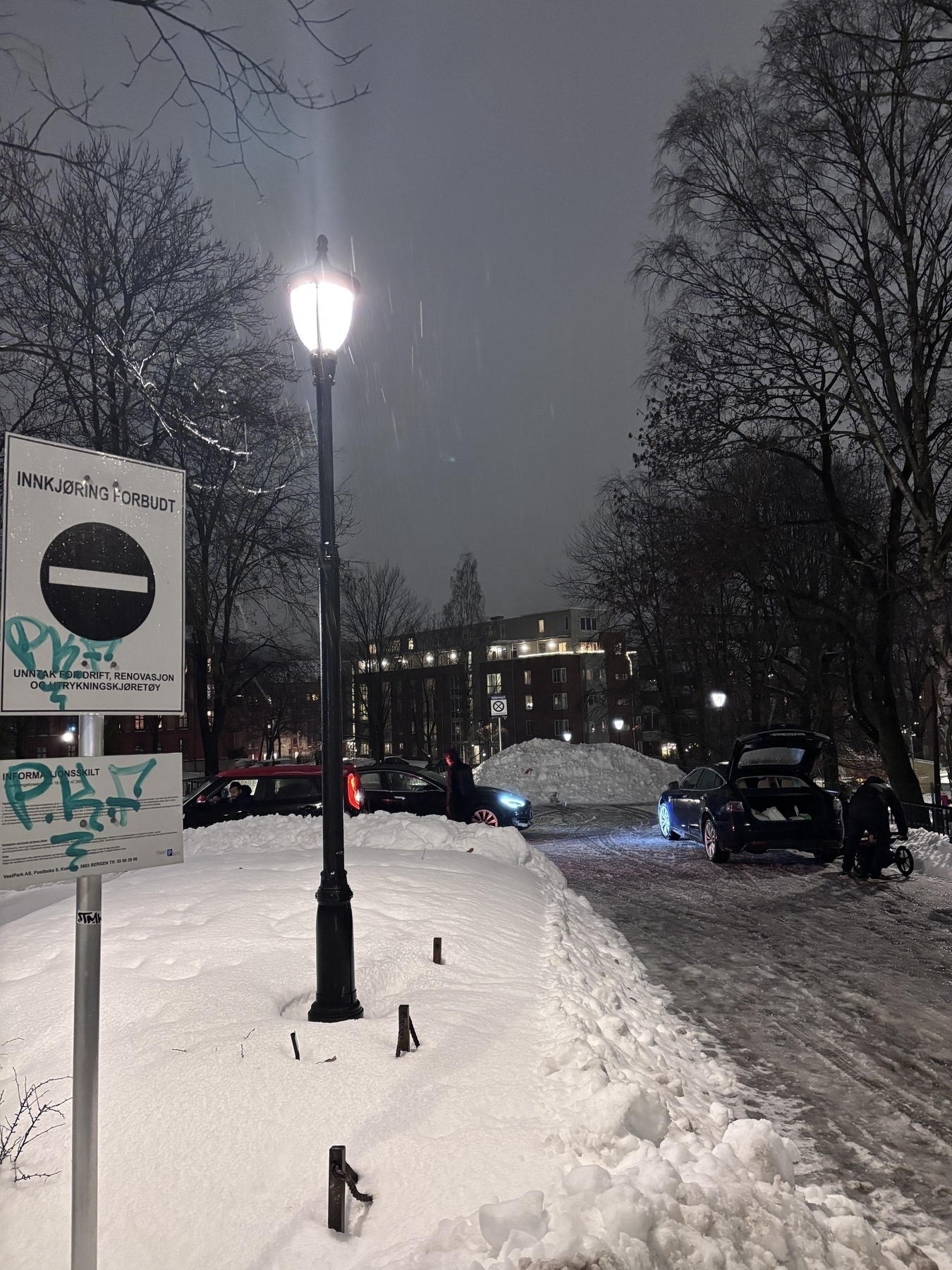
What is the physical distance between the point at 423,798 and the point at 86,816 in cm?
1466

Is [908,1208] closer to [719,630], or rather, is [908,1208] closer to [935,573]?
[935,573]

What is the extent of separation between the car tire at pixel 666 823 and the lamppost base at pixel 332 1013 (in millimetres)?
13440

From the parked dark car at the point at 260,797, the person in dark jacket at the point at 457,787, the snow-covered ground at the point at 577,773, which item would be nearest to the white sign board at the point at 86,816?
the parked dark car at the point at 260,797

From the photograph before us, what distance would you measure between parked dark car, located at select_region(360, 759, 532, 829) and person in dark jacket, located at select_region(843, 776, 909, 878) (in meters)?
6.83

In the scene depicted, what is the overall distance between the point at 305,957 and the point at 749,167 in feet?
54.6

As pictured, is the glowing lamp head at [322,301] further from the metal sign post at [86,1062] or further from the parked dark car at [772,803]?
the parked dark car at [772,803]

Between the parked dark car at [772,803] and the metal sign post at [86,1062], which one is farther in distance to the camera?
the parked dark car at [772,803]

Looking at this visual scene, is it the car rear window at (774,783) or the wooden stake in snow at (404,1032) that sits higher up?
the car rear window at (774,783)

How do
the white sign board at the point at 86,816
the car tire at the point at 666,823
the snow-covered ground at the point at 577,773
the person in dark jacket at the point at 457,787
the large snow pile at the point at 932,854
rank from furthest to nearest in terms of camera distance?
the snow-covered ground at the point at 577,773, the car tire at the point at 666,823, the person in dark jacket at the point at 457,787, the large snow pile at the point at 932,854, the white sign board at the point at 86,816

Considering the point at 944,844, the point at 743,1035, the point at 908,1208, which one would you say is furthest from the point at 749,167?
the point at 908,1208

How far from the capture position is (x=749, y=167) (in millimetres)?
16734

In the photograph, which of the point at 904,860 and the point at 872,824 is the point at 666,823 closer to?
the point at 904,860

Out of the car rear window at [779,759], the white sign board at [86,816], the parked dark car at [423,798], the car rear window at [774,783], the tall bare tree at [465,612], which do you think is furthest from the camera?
the tall bare tree at [465,612]

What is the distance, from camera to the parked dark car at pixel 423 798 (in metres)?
17.1
